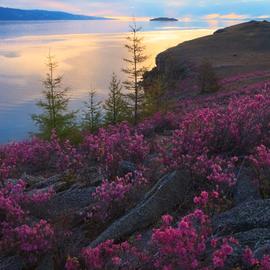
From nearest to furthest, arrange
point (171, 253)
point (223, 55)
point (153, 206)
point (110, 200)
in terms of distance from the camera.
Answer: point (171, 253), point (153, 206), point (110, 200), point (223, 55)

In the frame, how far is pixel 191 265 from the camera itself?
4.19 meters

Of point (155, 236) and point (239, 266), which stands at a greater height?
point (155, 236)

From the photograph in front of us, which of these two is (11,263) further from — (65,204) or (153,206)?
(153,206)

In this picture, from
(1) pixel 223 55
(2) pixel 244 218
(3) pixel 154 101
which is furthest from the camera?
(1) pixel 223 55

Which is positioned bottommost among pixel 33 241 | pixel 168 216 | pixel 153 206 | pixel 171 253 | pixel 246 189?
pixel 33 241

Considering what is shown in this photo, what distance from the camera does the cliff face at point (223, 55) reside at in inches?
2420

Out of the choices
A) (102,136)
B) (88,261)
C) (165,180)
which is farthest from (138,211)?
(102,136)

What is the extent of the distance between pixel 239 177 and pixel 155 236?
3.20 metres

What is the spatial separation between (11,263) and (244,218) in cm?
293

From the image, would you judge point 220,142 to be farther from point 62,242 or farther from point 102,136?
point 62,242

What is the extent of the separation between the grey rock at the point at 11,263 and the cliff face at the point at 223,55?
4070cm

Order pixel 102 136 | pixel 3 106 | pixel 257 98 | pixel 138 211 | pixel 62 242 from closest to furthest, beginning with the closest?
pixel 62 242 → pixel 138 211 → pixel 257 98 → pixel 102 136 → pixel 3 106

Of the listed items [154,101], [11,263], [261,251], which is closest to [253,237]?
[261,251]

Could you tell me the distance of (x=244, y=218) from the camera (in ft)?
18.0
